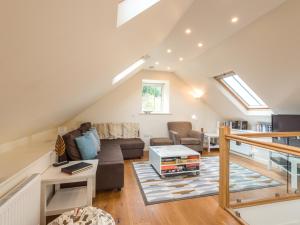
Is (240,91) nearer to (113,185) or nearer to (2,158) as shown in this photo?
(113,185)

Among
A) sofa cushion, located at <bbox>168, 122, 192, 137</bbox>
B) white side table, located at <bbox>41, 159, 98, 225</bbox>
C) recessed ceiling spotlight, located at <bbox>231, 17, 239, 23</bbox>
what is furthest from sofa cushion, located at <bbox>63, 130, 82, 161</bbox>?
sofa cushion, located at <bbox>168, 122, 192, 137</bbox>

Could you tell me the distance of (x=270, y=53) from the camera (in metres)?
2.75

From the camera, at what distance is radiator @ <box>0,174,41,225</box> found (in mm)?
1164

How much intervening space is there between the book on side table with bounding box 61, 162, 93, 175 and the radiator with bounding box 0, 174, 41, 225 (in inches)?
12.5

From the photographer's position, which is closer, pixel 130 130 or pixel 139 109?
pixel 130 130

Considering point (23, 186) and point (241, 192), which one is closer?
point (23, 186)

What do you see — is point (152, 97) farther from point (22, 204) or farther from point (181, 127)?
point (22, 204)

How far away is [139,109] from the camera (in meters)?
5.32

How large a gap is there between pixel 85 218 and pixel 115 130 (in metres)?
3.38

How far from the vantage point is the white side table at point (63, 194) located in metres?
1.83

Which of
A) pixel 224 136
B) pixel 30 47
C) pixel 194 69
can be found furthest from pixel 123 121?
pixel 30 47

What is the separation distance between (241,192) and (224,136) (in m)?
1.08

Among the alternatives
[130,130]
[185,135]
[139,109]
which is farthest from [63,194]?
[185,135]

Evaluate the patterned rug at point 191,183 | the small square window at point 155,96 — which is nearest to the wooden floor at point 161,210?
the patterned rug at point 191,183
